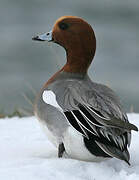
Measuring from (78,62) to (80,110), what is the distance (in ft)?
1.99

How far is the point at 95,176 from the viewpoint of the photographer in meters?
3.54

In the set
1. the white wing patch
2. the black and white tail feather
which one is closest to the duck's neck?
the white wing patch

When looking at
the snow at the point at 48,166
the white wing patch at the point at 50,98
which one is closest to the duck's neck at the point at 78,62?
the white wing patch at the point at 50,98

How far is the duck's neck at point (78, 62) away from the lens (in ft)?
13.6

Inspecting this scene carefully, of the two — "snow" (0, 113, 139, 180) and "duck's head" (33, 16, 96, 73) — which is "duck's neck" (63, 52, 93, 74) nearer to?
"duck's head" (33, 16, 96, 73)

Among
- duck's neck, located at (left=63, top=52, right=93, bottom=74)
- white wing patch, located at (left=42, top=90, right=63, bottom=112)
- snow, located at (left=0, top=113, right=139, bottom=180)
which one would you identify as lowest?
snow, located at (left=0, top=113, right=139, bottom=180)

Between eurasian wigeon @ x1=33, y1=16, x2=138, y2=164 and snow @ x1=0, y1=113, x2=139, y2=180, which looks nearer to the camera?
snow @ x1=0, y1=113, x2=139, y2=180

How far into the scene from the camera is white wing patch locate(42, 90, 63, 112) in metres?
3.78

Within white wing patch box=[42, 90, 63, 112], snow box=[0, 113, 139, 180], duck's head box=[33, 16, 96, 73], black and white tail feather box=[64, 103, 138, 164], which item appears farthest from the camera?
duck's head box=[33, 16, 96, 73]

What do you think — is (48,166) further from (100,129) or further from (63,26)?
(63,26)

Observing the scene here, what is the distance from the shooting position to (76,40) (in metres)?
4.11

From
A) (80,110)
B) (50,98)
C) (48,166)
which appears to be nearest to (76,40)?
(50,98)

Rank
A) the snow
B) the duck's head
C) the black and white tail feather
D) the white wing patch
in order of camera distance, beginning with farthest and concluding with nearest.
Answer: the duck's head
the white wing patch
the black and white tail feather
the snow

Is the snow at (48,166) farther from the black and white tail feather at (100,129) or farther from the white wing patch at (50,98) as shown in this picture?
the white wing patch at (50,98)
